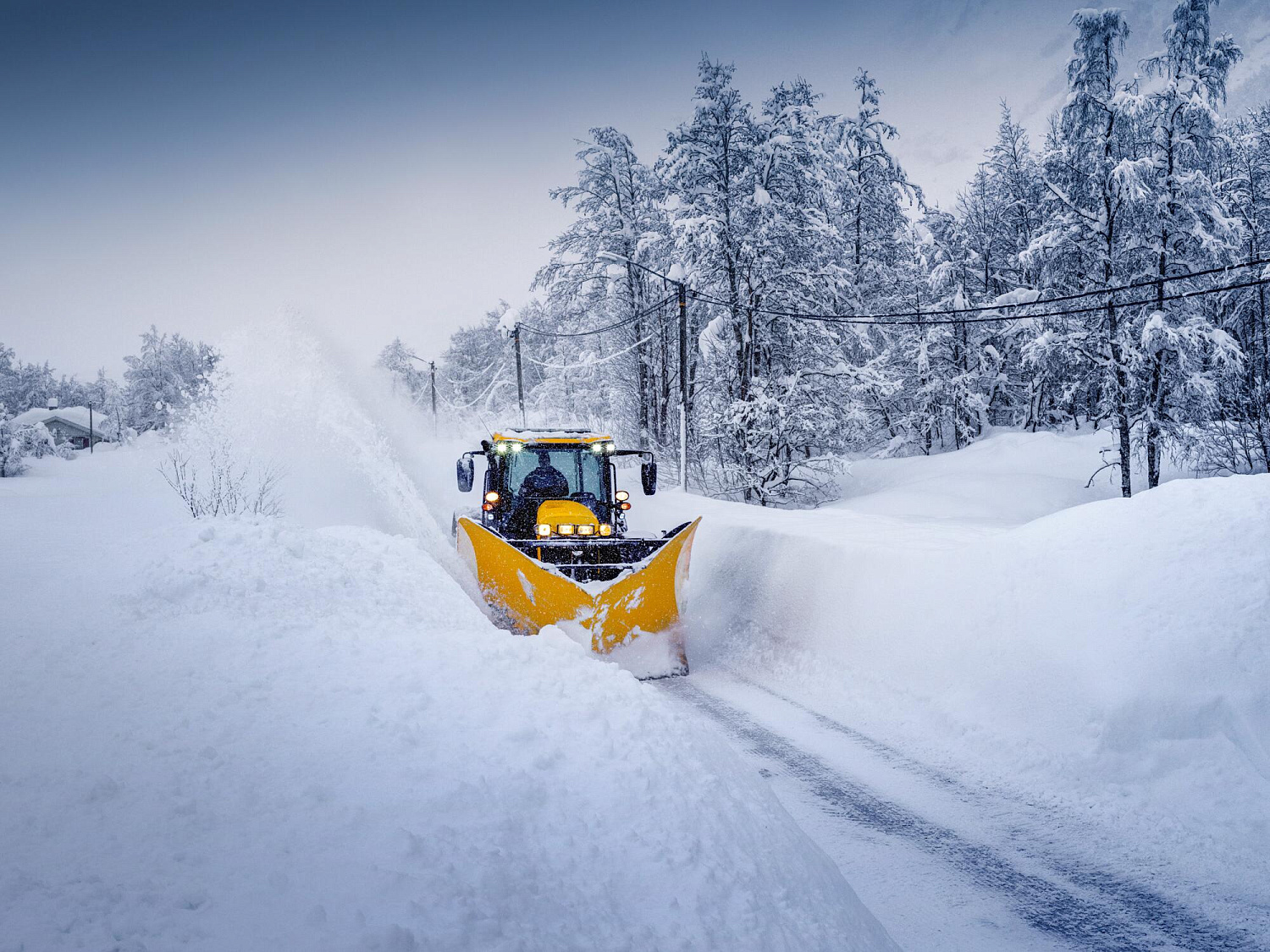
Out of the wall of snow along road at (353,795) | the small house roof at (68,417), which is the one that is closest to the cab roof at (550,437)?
the wall of snow along road at (353,795)

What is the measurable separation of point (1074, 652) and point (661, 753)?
11.0 feet

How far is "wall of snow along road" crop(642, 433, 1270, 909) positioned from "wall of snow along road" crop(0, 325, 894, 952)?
6.98 ft

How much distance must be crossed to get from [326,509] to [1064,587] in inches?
591

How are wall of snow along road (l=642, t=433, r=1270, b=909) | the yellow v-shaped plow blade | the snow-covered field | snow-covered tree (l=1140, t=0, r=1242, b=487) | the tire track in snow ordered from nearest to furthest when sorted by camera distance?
the snow-covered field < the tire track in snow < wall of snow along road (l=642, t=433, r=1270, b=909) < the yellow v-shaped plow blade < snow-covered tree (l=1140, t=0, r=1242, b=487)

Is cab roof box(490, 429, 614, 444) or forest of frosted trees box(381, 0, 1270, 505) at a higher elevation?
forest of frosted trees box(381, 0, 1270, 505)

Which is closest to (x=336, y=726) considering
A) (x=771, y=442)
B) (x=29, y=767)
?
(x=29, y=767)

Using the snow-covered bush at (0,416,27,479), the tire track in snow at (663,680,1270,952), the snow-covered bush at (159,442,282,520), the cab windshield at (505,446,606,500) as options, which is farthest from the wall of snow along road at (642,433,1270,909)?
the snow-covered bush at (0,416,27,479)

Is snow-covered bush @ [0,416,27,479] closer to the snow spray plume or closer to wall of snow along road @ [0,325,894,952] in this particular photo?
the snow spray plume

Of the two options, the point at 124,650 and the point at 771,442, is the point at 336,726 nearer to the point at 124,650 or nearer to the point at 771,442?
the point at 124,650

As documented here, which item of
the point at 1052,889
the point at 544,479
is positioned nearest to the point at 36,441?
the point at 544,479

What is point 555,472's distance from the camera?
9773mm

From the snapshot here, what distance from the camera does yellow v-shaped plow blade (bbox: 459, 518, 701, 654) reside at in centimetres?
707

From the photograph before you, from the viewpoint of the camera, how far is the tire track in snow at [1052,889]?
3.18m

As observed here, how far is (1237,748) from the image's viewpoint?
4.20 meters
